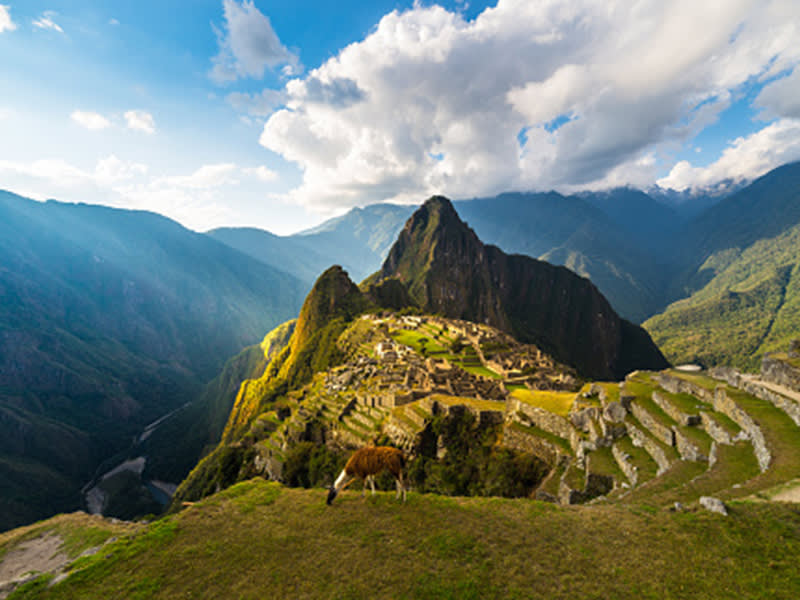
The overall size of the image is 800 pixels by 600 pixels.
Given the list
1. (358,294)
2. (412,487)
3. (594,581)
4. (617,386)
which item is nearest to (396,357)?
(412,487)

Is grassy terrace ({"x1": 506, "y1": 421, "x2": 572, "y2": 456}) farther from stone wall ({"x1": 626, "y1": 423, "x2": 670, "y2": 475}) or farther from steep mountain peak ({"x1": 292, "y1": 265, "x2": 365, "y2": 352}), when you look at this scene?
steep mountain peak ({"x1": 292, "y1": 265, "x2": 365, "y2": 352})

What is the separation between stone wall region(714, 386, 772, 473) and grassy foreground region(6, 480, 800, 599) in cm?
614

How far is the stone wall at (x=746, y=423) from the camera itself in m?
15.0

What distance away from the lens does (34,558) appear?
49.1 ft

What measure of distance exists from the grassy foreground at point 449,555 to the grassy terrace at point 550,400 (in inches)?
690

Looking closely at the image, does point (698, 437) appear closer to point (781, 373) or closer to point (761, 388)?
point (761, 388)

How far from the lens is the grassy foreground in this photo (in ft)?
27.9

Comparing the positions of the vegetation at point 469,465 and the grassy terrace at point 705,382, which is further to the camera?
the vegetation at point 469,465

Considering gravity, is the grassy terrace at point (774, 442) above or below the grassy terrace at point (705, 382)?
below

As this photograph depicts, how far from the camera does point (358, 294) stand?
162m

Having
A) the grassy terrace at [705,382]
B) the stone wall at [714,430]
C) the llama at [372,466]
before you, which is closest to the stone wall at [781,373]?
the grassy terrace at [705,382]

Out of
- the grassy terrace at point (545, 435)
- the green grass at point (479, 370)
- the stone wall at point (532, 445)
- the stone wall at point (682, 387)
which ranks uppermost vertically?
the stone wall at point (682, 387)

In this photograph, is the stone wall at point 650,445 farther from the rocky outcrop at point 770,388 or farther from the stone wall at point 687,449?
the rocky outcrop at point 770,388

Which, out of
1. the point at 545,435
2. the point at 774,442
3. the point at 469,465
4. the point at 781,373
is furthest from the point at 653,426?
the point at 469,465
